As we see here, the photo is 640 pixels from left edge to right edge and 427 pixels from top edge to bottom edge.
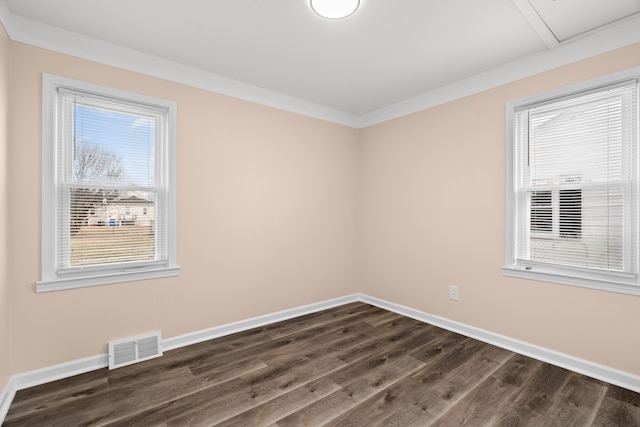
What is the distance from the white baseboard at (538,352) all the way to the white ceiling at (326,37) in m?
2.40

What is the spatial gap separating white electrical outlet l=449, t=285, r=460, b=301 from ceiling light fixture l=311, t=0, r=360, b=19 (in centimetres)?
274

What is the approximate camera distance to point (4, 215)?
2057 mm

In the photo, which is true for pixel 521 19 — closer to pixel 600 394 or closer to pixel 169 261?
pixel 600 394

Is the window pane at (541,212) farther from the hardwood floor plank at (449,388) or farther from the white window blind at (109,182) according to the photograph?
the white window blind at (109,182)

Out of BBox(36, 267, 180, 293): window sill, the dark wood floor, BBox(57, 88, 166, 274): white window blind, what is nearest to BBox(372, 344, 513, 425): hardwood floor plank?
the dark wood floor

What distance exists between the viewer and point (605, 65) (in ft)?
7.57

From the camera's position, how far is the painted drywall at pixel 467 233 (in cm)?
235

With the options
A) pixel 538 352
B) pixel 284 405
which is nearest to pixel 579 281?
pixel 538 352

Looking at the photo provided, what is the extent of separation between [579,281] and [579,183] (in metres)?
0.78

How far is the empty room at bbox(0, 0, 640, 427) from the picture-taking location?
206cm

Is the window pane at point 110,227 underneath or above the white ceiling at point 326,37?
underneath

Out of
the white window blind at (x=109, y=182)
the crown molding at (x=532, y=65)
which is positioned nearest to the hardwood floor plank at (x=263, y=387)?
the white window blind at (x=109, y=182)

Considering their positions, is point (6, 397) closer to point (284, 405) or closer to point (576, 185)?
point (284, 405)

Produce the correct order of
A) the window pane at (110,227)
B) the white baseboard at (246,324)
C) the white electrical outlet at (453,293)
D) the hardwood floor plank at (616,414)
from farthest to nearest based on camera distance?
the white electrical outlet at (453,293)
the white baseboard at (246,324)
the window pane at (110,227)
the hardwood floor plank at (616,414)
